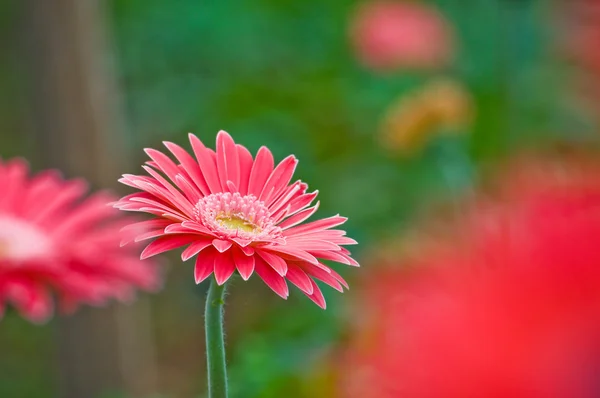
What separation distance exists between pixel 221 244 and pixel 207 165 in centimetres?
3

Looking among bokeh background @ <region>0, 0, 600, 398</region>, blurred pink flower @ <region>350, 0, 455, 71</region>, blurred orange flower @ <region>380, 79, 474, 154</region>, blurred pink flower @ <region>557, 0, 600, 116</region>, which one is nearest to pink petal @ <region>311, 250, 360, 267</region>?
bokeh background @ <region>0, 0, 600, 398</region>

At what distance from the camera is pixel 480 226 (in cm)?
14

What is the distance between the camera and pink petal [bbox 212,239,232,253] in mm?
128

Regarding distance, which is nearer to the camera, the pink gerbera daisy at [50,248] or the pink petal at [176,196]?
the pink petal at [176,196]

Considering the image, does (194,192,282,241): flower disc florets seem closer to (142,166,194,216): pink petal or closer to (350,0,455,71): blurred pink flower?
(142,166,194,216): pink petal

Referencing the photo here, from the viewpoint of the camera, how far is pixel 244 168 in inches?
6.1

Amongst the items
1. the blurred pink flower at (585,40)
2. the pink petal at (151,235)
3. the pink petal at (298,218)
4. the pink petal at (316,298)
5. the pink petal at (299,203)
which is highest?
the blurred pink flower at (585,40)

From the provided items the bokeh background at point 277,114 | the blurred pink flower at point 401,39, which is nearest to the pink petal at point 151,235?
the bokeh background at point 277,114

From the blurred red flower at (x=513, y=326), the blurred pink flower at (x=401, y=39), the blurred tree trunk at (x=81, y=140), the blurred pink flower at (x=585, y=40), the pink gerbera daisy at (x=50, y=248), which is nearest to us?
the blurred red flower at (x=513, y=326)

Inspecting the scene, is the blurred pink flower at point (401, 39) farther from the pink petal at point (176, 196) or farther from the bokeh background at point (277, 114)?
the pink petal at point (176, 196)

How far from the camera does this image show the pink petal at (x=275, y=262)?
0.13 meters

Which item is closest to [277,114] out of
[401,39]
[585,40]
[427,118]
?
[401,39]

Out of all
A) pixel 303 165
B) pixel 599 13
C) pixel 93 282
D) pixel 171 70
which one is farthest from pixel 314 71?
pixel 93 282

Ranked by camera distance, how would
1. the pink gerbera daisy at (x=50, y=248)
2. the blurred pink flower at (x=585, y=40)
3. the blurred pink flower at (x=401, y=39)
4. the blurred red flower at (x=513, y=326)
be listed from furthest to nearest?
the blurred pink flower at (x=401, y=39) → the blurred pink flower at (x=585, y=40) → the pink gerbera daisy at (x=50, y=248) → the blurred red flower at (x=513, y=326)
